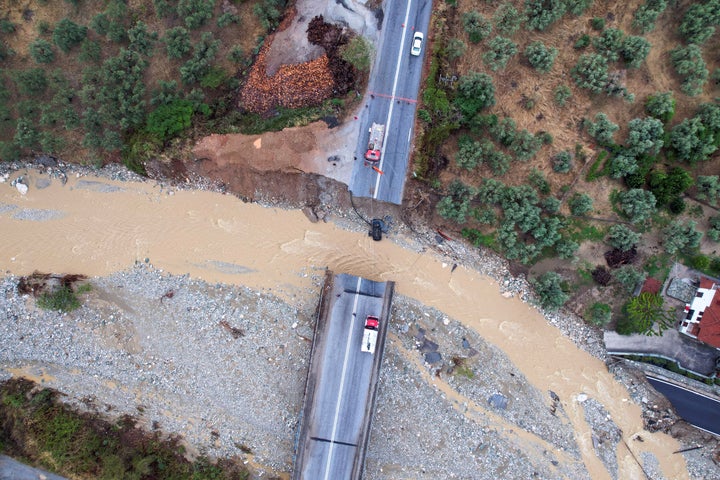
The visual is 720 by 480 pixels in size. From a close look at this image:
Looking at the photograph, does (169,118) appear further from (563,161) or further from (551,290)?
(551,290)

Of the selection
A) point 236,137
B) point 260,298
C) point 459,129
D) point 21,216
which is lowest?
point 260,298

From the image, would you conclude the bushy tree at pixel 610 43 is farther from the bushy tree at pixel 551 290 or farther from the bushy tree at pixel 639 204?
the bushy tree at pixel 551 290

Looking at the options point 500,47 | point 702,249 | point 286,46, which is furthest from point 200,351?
point 702,249

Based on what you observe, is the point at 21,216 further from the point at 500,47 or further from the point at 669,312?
the point at 669,312

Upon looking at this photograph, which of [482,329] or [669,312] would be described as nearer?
[669,312]

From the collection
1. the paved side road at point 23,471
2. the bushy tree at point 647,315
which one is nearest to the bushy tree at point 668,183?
the bushy tree at point 647,315

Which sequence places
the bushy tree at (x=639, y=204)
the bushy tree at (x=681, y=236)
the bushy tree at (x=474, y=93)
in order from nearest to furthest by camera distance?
the bushy tree at (x=474, y=93) < the bushy tree at (x=639, y=204) < the bushy tree at (x=681, y=236)
